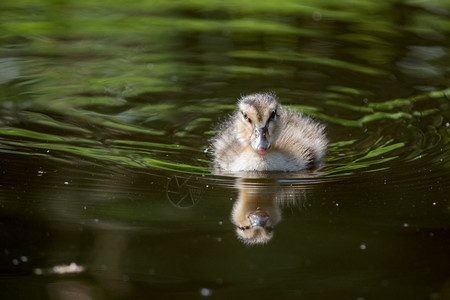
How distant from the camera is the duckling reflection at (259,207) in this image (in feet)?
13.4

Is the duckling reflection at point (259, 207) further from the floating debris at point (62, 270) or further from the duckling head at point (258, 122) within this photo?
the floating debris at point (62, 270)

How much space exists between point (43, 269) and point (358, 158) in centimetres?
247

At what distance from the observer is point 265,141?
5.22m

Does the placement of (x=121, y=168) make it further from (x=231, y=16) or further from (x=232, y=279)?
(x=231, y=16)

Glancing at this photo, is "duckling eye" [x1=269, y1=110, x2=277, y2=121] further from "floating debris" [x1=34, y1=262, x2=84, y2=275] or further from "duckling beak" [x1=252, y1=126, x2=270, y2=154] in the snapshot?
"floating debris" [x1=34, y1=262, x2=84, y2=275]

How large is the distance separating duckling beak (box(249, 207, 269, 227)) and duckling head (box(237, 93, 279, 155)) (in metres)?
0.88

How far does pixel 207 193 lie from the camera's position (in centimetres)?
462

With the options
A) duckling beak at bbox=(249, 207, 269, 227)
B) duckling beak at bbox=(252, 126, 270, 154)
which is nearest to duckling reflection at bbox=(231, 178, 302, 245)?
duckling beak at bbox=(249, 207, 269, 227)

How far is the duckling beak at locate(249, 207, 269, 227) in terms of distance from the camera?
4215 millimetres

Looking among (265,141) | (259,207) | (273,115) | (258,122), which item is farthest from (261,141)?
(259,207)

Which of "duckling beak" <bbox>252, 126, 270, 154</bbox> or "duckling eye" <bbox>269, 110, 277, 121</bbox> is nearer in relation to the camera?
"duckling beak" <bbox>252, 126, 270, 154</bbox>

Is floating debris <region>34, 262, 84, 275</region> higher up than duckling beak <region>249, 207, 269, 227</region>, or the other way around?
duckling beak <region>249, 207, 269, 227</region>

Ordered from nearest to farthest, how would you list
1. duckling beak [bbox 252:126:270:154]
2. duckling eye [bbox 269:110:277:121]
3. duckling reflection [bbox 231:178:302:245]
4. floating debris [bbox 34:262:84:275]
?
floating debris [bbox 34:262:84:275] → duckling reflection [bbox 231:178:302:245] → duckling beak [bbox 252:126:270:154] → duckling eye [bbox 269:110:277:121]

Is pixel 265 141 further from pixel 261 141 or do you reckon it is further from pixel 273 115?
pixel 273 115
